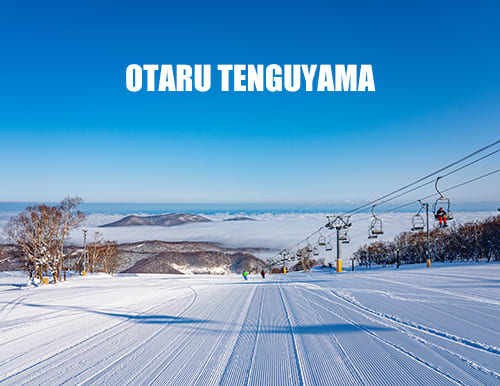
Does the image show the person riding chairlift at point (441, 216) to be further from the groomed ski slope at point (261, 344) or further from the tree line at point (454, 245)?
the tree line at point (454, 245)

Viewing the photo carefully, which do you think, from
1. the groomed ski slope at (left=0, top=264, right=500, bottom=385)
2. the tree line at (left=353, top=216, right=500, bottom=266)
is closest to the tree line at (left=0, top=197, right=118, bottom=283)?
the groomed ski slope at (left=0, top=264, right=500, bottom=385)

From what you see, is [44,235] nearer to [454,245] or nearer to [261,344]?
[261,344]

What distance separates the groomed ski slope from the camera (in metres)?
5.02

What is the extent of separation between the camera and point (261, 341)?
677 centimetres

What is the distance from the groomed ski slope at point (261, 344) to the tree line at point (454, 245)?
44518 millimetres

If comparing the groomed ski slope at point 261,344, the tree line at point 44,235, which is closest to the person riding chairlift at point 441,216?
the groomed ski slope at point 261,344

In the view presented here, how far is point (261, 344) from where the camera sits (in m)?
6.55

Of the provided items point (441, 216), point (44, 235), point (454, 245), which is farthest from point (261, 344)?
point (454, 245)

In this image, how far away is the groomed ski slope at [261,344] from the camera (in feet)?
16.5

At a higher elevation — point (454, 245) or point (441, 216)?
point (441, 216)

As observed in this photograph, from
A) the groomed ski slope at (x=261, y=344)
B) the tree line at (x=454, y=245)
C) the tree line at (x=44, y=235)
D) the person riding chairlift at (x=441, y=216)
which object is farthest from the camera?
the tree line at (x=454, y=245)

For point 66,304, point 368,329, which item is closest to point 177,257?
Answer: point 66,304

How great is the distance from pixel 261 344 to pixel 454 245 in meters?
→ 77.4

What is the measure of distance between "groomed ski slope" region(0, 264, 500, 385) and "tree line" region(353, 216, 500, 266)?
146 ft
